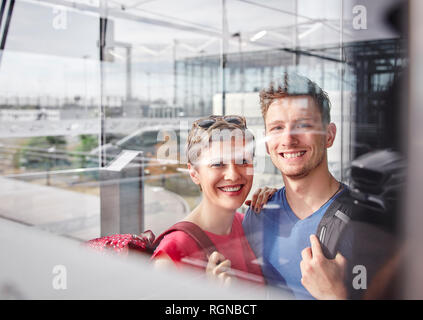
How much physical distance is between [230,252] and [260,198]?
0.34 metres

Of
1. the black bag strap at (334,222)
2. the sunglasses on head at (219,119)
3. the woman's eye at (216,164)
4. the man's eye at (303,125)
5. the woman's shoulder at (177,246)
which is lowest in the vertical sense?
the woman's shoulder at (177,246)

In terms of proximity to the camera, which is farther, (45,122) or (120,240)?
(45,122)

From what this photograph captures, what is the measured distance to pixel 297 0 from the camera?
2160mm

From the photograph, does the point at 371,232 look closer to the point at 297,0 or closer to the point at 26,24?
the point at 297,0

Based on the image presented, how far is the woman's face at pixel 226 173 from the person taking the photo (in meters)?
2.23

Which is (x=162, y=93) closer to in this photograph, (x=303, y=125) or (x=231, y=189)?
(x=231, y=189)

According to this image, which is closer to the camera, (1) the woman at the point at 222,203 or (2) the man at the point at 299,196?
(2) the man at the point at 299,196

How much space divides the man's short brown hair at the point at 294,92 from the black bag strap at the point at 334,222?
388 millimetres

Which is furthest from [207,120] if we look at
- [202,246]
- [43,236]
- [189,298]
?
[43,236]

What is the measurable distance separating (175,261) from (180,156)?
2.04ft

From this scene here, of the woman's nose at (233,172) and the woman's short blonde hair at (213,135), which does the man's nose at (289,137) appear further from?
the woman's nose at (233,172)

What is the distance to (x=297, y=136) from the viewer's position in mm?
2043

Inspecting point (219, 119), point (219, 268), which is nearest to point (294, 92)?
point (219, 119)

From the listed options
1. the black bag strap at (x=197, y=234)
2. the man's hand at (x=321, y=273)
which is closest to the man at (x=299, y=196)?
the man's hand at (x=321, y=273)
